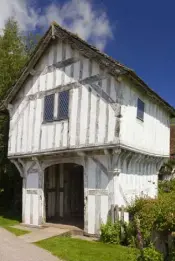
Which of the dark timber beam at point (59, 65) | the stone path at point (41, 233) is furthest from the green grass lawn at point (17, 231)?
the dark timber beam at point (59, 65)

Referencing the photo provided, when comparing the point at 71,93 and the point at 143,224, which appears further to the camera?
the point at 71,93

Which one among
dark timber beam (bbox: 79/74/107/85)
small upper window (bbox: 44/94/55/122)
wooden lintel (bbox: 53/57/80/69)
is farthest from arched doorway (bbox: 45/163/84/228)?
dark timber beam (bbox: 79/74/107/85)

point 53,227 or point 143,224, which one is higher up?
point 143,224

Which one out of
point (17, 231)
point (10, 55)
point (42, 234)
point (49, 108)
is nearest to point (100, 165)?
point (42, 234)

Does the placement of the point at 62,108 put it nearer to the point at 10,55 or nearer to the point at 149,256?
the point at 149,256

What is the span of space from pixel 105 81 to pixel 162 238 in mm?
6297

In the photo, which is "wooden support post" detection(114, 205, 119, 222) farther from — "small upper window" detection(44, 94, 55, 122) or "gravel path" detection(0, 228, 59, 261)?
"small upper window" detection(44, 94, 55, 122)

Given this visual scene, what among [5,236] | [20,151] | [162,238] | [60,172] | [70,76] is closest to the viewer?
[162,238]

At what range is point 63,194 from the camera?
56.4 ft

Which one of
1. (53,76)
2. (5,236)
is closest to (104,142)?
(53,76)

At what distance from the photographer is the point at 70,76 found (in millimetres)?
13367

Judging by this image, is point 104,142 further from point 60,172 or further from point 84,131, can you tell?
point 60,172

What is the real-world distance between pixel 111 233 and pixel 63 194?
668 centimetres

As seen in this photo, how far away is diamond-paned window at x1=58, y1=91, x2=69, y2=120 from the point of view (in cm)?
1330
